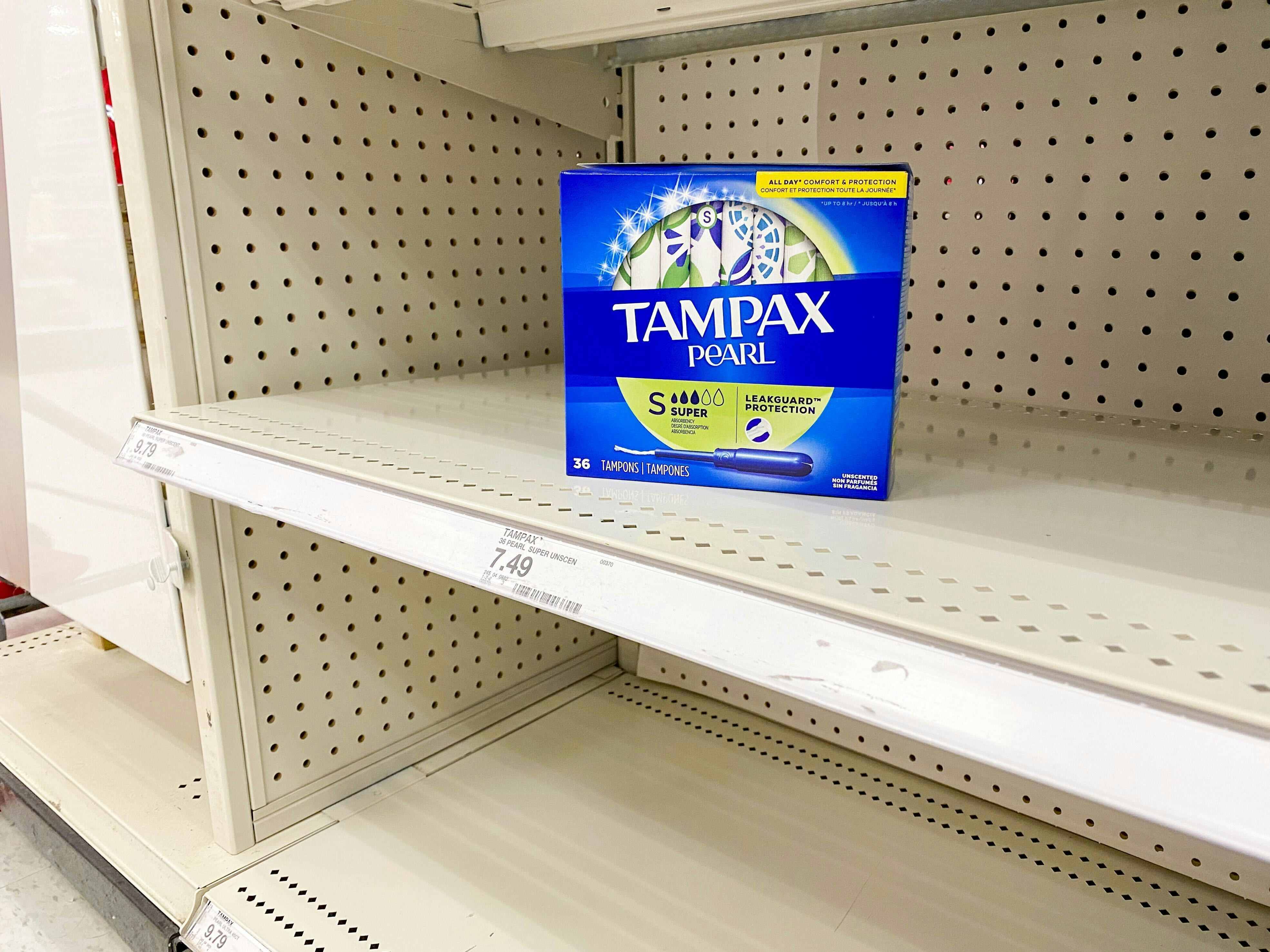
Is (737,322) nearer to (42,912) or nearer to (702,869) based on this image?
(702,869)

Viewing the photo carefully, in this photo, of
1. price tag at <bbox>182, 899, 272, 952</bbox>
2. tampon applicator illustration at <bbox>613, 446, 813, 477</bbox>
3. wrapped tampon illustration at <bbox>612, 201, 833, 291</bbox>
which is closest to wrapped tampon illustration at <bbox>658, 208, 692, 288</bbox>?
wrapped tampon illustration at <bbox>612, 201, 833, 291</bbox>

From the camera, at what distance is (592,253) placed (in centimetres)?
70

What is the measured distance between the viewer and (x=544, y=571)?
23.5 inches

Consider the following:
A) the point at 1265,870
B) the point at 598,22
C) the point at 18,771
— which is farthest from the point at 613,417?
the point at 18,771

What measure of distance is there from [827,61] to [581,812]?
984mm

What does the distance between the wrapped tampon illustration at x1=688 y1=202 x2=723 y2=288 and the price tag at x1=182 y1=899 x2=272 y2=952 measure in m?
0.82

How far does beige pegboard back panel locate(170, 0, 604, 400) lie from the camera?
96cm

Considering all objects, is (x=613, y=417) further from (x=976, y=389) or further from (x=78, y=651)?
(x=78, y=651)

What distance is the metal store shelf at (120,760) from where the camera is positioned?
110 cm

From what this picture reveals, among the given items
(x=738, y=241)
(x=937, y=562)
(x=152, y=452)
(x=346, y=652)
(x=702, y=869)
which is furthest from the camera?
(x=346, y=652)

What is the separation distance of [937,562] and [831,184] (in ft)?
0.87

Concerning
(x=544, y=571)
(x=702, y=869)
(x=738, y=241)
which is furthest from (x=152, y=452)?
(x=702, y=869)

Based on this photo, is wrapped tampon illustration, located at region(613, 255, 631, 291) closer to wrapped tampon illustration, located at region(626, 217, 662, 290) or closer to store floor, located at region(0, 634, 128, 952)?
wrapped tampon illustration, located at region(626, 217, 662, 290)

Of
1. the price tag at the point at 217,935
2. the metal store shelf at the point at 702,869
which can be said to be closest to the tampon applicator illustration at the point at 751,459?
the metal store shelf at the point at 702,869
